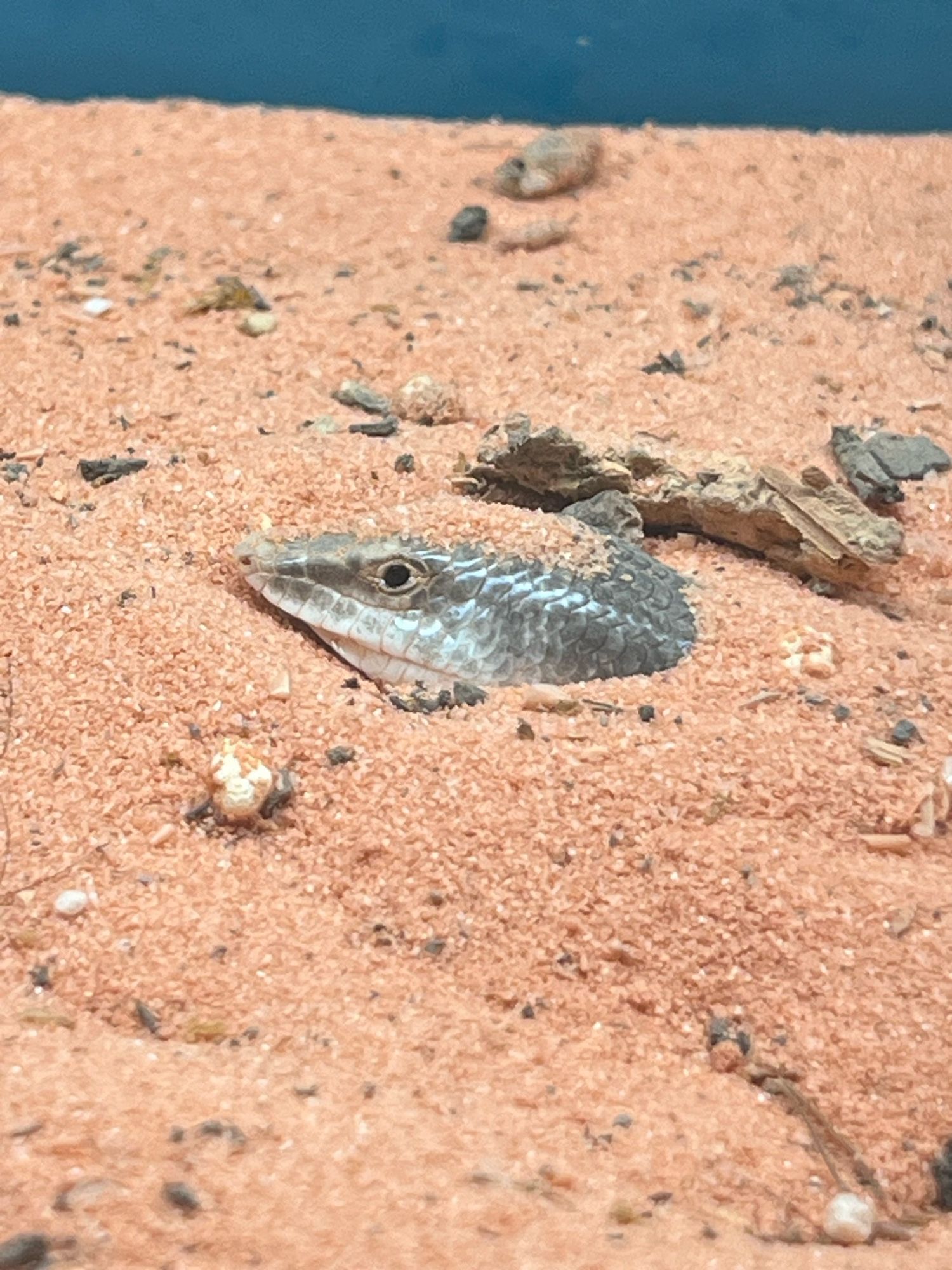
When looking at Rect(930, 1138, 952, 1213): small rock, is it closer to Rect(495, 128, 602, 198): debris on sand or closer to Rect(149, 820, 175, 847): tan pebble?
Rect(149, 820, 175, 847): tan pebble

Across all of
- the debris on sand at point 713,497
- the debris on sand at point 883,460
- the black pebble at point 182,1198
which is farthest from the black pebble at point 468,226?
the black pebble at point 182,1198

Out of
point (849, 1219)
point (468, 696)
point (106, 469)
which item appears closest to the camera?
point (849, 1219)

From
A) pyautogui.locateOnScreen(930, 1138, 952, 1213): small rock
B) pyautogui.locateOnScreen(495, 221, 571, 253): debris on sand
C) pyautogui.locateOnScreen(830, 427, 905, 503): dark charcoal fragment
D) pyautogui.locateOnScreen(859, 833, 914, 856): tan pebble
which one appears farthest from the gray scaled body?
pyautogui.locateOnScreen(495, 221, 571, 253): debris on sand

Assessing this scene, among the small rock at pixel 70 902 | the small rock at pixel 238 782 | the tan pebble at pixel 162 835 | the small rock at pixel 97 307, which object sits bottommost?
the small rock at pixel 70 902

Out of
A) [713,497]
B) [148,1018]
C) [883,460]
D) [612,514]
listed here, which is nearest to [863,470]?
[883,460]

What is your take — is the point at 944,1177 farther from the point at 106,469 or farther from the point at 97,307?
the point at 97,307

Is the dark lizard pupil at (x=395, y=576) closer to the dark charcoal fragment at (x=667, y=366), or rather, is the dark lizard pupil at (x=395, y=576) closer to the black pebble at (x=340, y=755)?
the black pebble at (x=340, y=755)
